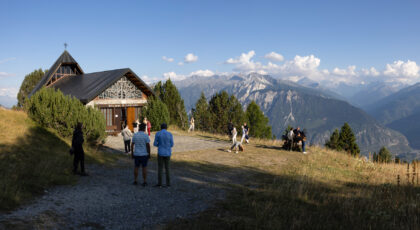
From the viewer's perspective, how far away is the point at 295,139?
19203mm

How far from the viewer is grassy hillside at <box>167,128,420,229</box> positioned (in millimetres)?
6020

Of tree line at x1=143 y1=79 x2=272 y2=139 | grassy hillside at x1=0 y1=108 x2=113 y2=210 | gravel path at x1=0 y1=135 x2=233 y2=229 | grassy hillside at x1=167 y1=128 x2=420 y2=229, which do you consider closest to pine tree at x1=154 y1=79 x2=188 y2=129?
tree line at x1=143 y1=79 x2=272 y2=139

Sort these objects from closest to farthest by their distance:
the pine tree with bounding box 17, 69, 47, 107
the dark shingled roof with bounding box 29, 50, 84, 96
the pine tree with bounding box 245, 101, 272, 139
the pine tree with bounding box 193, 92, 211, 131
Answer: the dark shingled roof with bounding box 29, 50, 84, 96
the pine tree with bounding box 17, 69, 47, 107
the pine tree with bounding box 193, 92, 211, 131
the pine tree with bounding box 245, 101, 272, 139

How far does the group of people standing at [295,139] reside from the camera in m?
18.7

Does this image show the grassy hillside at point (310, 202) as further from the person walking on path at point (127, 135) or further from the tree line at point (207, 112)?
the tree line at point (207, 112)

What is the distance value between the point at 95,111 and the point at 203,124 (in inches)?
1379

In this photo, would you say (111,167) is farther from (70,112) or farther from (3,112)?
(3,112)

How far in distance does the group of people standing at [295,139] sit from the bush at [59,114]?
12784 mm

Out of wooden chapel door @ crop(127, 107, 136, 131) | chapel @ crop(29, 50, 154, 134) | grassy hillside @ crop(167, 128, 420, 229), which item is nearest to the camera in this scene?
grassy hillside @ crop(167, 128, 420, 229)

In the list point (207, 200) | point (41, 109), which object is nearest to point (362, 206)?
point (207, 200)

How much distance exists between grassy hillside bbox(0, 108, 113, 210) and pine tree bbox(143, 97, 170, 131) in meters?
13.3

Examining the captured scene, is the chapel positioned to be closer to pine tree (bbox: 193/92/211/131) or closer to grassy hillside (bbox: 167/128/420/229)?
grassy hillside (bbox: 167/128/420/229)

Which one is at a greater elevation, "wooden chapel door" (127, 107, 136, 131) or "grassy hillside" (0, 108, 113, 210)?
"wooden chapel door" (127, 107, 136, 131)

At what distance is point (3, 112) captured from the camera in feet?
50.8
